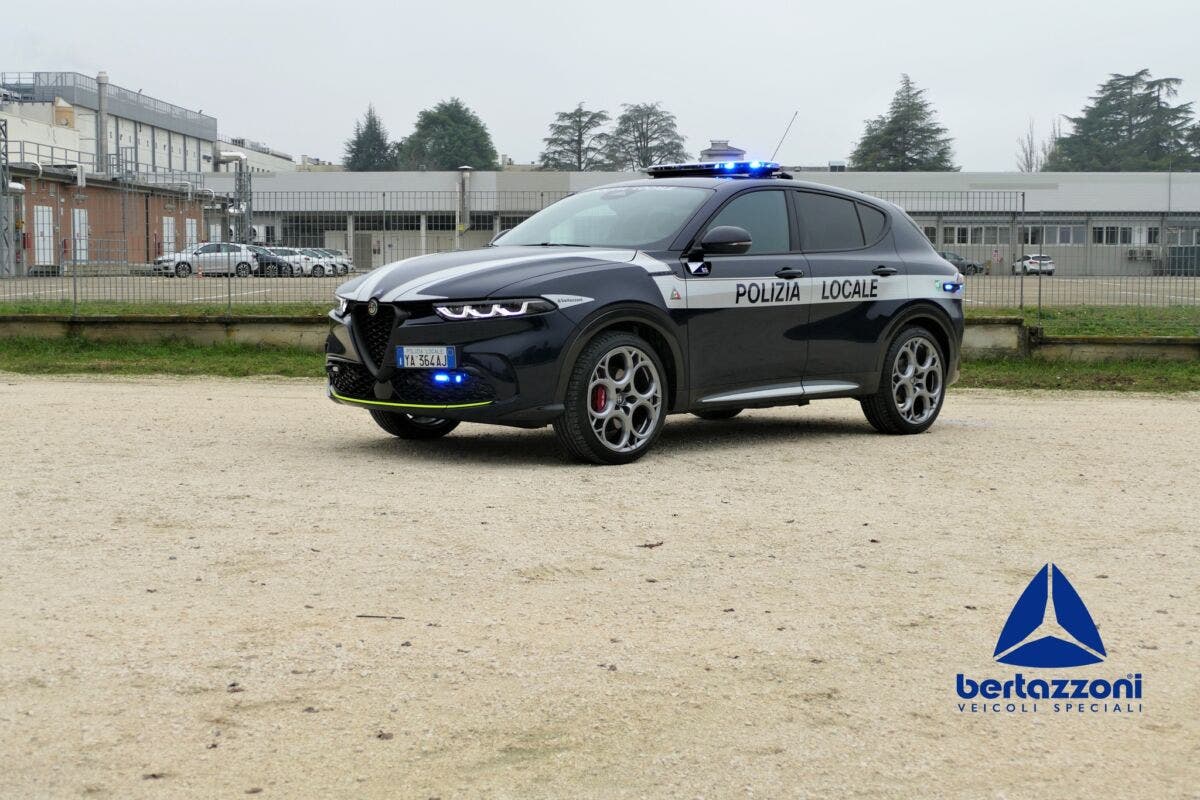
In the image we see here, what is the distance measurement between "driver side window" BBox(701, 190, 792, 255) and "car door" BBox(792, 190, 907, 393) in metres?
0.16

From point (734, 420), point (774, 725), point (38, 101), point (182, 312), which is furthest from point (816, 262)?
point (38, 101)

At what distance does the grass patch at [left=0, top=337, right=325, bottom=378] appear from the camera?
50.0 feet

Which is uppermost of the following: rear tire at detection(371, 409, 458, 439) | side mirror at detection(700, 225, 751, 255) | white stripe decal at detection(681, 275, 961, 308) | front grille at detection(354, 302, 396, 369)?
side mirror at detection(700, 225, 751, 255)

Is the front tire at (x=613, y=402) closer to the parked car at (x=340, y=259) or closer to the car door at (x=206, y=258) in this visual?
the parked car at (x=340, y=259)

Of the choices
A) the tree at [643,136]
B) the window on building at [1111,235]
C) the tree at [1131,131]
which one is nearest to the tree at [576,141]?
the tree at [643,136]

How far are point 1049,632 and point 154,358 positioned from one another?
1345 cm

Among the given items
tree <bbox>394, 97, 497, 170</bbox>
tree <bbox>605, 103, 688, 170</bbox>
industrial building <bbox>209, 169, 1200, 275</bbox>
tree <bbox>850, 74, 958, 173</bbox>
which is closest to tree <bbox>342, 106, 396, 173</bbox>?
tree <bbox>394, 97, 497, 170</bbox>

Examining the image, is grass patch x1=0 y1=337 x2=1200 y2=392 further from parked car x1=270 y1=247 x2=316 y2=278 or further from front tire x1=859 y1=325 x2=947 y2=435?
front tire x1=859 y1=325 x2=947 y2=435

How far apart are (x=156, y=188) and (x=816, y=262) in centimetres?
2013

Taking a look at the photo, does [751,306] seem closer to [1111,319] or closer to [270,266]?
[270,266]

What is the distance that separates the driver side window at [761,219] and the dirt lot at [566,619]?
1.42m

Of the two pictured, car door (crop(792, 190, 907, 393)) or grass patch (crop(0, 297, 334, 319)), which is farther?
grass patch (crop(0, 297, 334, 319))

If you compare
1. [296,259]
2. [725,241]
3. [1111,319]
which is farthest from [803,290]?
[1111,319]

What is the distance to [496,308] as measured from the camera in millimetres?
7953
